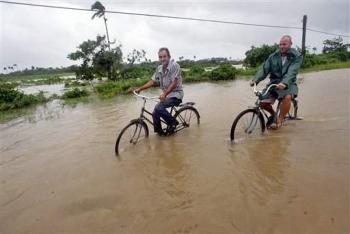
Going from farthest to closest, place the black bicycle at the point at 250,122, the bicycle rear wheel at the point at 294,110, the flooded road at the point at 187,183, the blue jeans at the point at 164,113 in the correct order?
1. the bicycle rear wheel at the point at 294,110
2. the blue jeans at the point at 164,113
3. the black bicycle at the point at 250,122
4. the flooded road at the point at 187,183

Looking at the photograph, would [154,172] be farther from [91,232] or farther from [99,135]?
[99,135]

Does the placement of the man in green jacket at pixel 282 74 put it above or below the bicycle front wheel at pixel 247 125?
above

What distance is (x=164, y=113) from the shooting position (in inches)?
251

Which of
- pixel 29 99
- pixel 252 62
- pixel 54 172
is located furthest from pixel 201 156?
pixel 252 62

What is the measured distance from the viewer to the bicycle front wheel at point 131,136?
5.85 m

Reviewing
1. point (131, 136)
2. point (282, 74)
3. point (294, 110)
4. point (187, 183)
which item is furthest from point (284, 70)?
point (187, 183)

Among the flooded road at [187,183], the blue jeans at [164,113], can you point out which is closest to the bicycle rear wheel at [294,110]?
the flooded road at [187,183]

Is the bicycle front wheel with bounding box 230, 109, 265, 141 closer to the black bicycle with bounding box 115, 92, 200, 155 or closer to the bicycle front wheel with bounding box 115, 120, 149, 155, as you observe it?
the black bicycle with bounding box 115, 92, 200, 155

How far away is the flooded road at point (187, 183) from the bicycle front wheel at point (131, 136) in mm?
189

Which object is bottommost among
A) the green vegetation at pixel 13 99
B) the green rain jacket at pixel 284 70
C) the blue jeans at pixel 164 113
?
the green vegetation at pixel 13 99

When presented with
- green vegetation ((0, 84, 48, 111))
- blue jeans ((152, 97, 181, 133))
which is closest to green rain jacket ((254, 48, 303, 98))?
blue jeans ((152, 97, 181, 133))

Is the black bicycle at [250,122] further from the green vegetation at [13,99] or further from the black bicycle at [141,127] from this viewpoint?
the green vegetation at [13,99]

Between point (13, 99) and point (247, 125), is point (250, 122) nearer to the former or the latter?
point (247, 125)

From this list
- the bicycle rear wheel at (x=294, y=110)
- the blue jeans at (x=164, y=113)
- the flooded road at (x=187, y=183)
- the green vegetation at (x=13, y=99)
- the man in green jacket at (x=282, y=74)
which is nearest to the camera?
the flooded road at (x=187, y=183)
